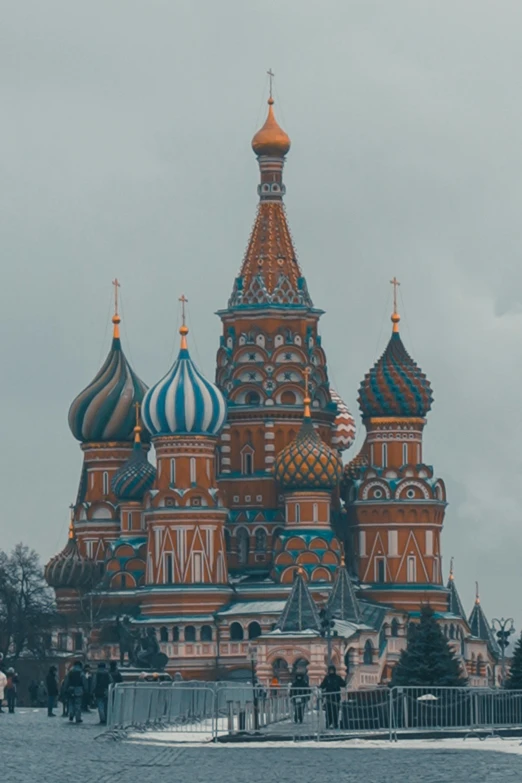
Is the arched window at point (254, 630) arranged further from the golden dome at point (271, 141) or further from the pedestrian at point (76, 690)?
the pedestrian at point (76, 690)

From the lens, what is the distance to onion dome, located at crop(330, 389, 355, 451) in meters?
103

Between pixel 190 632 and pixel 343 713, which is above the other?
pixel 190 632

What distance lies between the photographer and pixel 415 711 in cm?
3894

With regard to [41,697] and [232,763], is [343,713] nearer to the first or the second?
[232,763]

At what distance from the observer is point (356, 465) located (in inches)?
3967

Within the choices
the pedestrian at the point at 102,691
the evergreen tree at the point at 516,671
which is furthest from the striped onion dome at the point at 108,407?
the pedestrian at the point at 102,691

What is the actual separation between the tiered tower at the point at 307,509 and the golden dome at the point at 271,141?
11.0 meters

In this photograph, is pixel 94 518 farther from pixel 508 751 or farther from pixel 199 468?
pixel 508 751

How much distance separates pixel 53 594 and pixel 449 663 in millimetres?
37602

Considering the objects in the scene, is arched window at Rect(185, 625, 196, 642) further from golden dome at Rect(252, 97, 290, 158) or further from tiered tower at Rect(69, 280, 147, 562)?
golden dome at Rect(252, 97, 290, 158)

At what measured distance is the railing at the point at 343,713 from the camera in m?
38.0

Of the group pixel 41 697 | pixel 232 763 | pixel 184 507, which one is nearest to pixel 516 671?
pixel 41 697

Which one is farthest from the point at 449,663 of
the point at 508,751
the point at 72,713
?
the point at 508,751

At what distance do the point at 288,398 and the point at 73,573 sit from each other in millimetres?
10055
